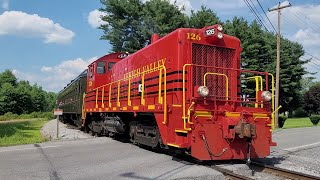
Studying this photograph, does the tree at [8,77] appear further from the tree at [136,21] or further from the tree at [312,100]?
the tree at [312,100]

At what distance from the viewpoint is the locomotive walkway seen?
8.48 m

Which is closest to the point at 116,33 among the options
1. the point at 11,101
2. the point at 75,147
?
the point at 75,147

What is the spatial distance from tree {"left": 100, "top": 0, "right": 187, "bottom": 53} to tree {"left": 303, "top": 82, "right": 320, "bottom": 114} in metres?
44.0

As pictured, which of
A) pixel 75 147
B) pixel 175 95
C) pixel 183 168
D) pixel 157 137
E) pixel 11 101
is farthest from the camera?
pixel 11 101

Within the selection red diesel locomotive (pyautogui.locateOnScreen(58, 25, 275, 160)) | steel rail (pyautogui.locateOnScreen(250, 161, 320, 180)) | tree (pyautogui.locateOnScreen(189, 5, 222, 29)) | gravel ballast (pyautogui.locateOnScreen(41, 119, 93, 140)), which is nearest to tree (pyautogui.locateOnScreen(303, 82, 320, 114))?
tree (pyautogui.locateOnScreen(189, 5, 222, 29))

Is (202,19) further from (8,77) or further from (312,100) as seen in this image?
(8,77)

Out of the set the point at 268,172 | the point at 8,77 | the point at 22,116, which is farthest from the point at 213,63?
the point at 8,77

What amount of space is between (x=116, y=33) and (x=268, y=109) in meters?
33.5

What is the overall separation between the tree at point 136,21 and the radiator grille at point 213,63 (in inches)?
1131

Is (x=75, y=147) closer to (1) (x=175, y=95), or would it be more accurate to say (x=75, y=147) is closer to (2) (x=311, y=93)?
(1) (x=175, y=95)

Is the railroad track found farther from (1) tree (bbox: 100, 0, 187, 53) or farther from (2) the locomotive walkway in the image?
(1) tree (bbox: 100, 0, 187, 53)

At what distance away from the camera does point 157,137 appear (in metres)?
10.9

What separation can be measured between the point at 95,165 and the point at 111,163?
479 millimetres

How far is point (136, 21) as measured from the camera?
4184cm
